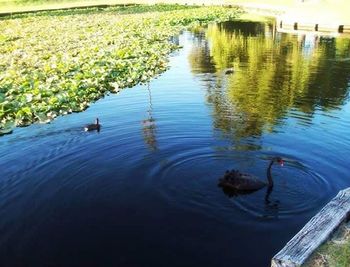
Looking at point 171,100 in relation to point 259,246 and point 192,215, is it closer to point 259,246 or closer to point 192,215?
point 192,215

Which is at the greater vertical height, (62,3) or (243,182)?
(243,182)

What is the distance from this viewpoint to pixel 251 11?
74938mm

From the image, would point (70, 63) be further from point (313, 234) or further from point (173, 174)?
point (313, 234)

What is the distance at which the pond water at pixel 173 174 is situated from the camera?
9133 mm

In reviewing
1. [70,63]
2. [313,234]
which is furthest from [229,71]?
[313,234]

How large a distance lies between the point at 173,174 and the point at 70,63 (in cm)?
1696

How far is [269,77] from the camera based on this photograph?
83.5 feet

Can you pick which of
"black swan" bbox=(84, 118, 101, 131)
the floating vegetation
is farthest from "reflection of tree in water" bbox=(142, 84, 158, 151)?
the floating vegetation

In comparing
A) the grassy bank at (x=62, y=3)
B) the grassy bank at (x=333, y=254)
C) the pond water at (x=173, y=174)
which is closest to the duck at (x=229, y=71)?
the pond water at (x=173, y=174)

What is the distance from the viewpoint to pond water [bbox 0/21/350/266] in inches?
360

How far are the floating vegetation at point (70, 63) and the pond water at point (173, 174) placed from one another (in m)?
1.13

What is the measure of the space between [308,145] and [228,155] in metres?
2.95

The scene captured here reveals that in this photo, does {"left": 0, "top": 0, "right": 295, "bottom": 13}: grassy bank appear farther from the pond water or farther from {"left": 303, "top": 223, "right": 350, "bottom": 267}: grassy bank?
{"left": 303, "top": 223, "right": 350, "bottom": 267}: grassy bank

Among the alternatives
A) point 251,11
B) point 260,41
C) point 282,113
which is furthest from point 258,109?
point 251,11
